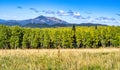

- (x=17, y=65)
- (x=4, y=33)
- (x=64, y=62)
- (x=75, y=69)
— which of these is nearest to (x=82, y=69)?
(x=75, y=69)

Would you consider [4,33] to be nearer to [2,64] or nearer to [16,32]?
[16,32]

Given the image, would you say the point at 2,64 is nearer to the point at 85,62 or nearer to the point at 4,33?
the point at 85,62

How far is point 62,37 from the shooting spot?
116 meters

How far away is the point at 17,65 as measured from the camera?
921 cm

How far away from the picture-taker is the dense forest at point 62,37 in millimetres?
113438

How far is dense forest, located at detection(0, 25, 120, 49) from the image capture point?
113438 millimetres

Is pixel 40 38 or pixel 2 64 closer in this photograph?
pixel 2 64

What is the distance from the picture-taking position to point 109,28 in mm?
117938

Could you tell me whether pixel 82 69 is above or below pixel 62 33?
above

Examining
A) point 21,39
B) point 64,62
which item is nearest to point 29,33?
point 21,39

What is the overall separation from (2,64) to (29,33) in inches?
4271

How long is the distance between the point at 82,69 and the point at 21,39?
4198 inches

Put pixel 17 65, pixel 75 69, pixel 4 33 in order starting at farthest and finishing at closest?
1. pixel 4 33
2. pixel 17 65
3. pixel 75 69

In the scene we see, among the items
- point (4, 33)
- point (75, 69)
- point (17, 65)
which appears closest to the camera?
point (75, 69)
